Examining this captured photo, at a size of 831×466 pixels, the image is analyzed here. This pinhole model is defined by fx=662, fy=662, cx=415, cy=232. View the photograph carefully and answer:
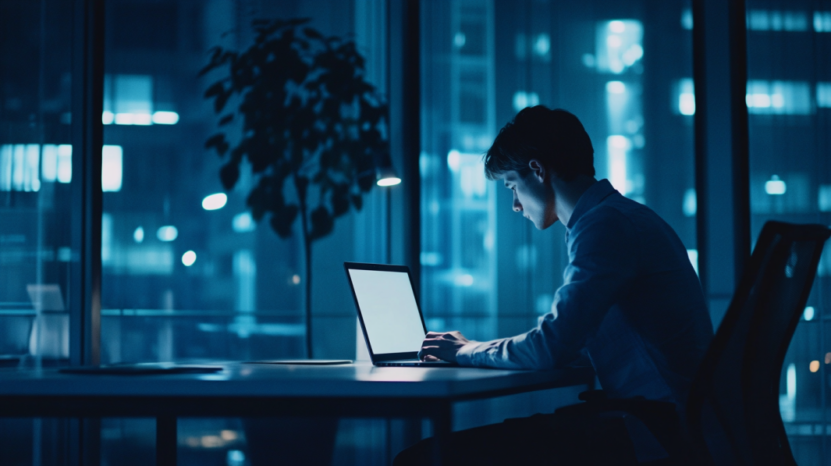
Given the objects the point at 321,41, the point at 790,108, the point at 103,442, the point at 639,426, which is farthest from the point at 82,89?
the point at 790,108

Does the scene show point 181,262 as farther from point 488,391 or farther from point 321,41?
point 488,391

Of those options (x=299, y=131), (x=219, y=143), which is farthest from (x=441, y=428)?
(x=219, y=143)

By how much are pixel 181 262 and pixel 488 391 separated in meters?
2.46

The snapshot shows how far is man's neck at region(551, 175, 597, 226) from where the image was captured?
5.66ft

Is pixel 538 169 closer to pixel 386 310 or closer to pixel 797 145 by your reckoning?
pixel 386 310

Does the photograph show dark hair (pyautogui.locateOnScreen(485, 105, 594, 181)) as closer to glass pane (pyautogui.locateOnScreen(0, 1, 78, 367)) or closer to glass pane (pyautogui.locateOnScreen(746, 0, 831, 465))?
glass pane (pyautogui.locateOnScreen(746, 0, 831, 465))

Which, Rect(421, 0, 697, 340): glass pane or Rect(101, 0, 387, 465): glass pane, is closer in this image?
Rect(101, 0, 387, 465): glass pane

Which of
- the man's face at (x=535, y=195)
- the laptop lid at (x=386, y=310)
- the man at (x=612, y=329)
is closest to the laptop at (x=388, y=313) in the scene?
the laptop lid at (x=386, y=310)

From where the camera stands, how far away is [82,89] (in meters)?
3.24

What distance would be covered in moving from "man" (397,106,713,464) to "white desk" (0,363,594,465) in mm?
175

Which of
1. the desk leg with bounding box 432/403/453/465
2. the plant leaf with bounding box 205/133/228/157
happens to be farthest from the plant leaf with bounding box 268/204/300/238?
the desk leg with bounding box 432/403/453/465

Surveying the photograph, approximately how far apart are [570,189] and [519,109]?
184 cm

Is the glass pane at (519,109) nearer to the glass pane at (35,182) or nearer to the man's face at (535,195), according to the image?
the man's face at (535,195)

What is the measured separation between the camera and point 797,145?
3488 millimetres
